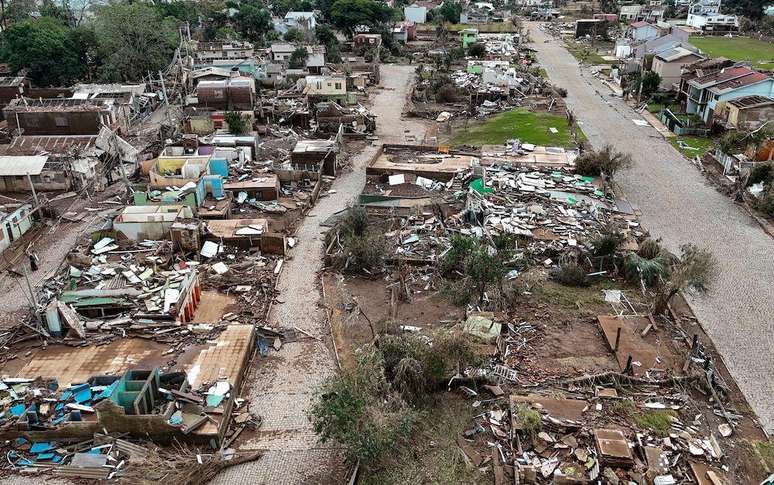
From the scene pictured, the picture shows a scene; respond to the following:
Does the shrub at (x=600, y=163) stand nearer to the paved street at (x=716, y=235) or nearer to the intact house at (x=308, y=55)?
the paved street at (x=716, y=235)

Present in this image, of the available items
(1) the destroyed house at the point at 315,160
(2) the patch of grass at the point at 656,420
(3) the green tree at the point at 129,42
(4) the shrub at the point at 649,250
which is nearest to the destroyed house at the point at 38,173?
(1) the destroyed house at the point at 315,160

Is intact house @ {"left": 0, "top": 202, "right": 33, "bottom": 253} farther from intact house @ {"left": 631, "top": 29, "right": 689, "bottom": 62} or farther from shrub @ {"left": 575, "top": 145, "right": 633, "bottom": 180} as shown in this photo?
intact house @ {"left": 631, "top": 29, "right": 689, "bottom": 62}

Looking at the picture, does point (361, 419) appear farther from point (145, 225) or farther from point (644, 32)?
point (644, 32)

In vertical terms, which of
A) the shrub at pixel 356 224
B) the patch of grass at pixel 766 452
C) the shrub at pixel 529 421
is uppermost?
the shrub at pixel 356 224

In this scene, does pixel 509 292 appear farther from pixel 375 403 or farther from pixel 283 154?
pixel 283 154

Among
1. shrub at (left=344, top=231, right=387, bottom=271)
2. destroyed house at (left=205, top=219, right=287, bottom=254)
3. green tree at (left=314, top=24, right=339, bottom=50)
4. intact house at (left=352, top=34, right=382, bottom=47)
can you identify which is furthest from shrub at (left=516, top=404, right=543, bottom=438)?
intact house at (left=352, top=34, right=382, bottom=47)

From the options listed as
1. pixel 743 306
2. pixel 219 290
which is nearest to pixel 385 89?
pixel 219 290
